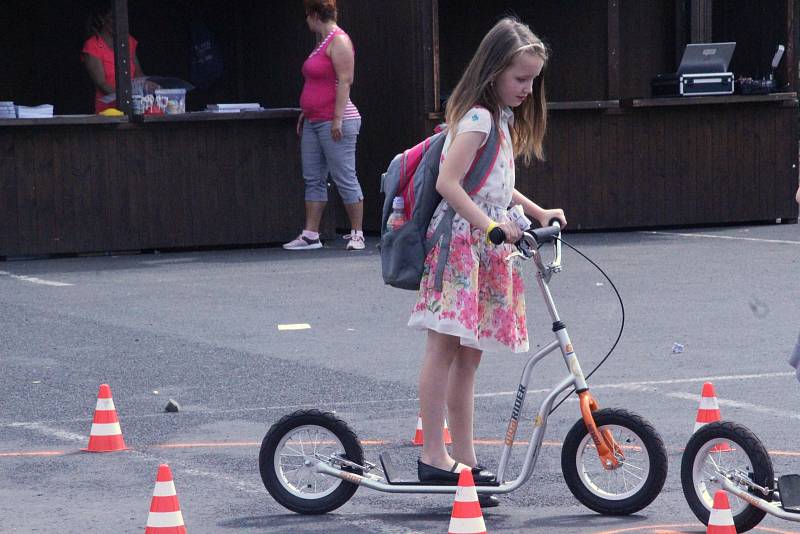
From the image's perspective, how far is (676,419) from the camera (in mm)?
7328

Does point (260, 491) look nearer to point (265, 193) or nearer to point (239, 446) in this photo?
point (239, 446)

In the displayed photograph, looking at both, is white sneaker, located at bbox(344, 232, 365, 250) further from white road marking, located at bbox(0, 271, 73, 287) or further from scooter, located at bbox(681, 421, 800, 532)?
scooter, located at bbox(681, 421, 800, 532)

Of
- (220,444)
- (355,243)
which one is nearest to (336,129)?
(355,243)

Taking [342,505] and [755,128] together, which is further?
[755,128]

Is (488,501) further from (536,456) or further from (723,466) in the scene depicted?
(723,466)

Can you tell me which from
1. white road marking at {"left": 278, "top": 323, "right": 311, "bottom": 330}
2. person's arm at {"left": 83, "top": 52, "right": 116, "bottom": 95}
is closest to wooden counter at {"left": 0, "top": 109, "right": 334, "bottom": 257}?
person's arm at {"left": 83, "top": 52, "right": 116, "bottom": 95}

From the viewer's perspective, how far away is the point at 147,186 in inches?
586

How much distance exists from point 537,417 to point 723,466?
0.68m

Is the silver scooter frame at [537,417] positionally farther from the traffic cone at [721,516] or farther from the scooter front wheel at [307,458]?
the traffic cone at [721,516]

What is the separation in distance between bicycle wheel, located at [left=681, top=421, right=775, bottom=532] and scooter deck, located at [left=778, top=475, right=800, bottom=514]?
42 millimetres

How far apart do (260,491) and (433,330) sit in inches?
36.8

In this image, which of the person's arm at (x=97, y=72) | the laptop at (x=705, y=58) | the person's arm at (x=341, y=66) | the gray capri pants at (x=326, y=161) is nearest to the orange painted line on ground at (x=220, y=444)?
the person's arm at (x=341, y=66)

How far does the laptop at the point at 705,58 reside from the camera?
16.0 meters

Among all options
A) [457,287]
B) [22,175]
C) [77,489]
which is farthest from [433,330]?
[22,175]
